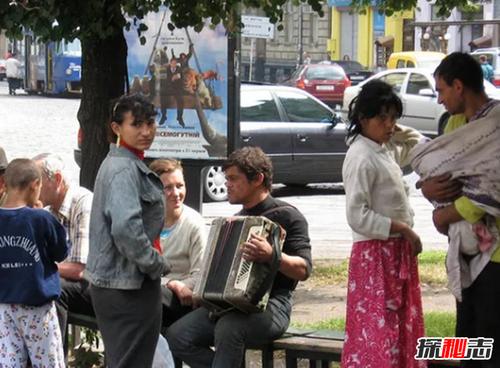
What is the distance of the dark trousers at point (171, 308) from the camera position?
20.2ft

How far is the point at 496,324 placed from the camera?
4.71 metres

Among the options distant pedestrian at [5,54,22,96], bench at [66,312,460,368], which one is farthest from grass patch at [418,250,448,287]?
distant pedestrian at [5,54,22,96]

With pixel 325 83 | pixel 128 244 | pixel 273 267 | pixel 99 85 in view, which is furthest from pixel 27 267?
pixel 325 83

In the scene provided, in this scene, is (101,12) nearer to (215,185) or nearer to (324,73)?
(215,185)

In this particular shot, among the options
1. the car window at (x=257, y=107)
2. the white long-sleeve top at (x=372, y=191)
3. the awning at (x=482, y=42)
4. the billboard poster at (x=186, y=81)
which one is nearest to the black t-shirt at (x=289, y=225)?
the white long-sleeve top at (x=372, y=191)

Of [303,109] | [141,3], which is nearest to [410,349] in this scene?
[141,3]

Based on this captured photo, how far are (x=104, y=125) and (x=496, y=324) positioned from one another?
333 cm

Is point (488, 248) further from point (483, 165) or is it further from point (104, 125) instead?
point (104, 125)

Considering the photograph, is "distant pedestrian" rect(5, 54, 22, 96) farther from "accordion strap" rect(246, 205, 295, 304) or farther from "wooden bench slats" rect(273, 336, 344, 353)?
"accordion strap" rect(246, 205, 295, 304)

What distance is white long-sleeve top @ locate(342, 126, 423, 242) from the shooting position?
520 cm

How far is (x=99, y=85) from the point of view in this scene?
7.21 meters

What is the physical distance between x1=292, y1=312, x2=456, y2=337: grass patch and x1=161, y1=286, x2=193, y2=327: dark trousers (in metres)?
1.31

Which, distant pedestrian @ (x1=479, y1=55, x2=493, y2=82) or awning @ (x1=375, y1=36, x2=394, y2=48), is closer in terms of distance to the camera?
distant pedestrian @ (x1=479, y1=55, x2=493, y2=82)

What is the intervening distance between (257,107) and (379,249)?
420 inches
